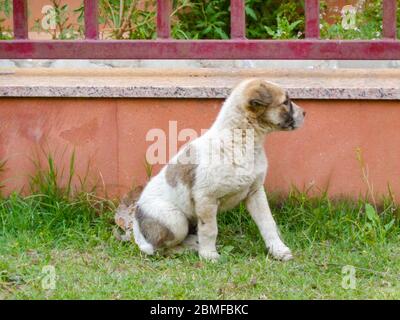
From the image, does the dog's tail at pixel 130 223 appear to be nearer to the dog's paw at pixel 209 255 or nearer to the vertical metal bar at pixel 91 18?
the dog's paw at pixel 209 255

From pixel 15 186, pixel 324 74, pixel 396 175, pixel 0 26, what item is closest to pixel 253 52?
pixel 324 74

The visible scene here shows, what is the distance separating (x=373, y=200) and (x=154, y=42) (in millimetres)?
1603

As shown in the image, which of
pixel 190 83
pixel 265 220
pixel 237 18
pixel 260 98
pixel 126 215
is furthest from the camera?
pixel 237 18

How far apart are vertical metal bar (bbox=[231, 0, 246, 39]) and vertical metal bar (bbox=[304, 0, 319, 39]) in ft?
1.24

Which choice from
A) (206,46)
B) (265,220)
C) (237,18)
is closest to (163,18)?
(206,46)

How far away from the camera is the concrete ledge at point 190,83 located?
5.68 metres

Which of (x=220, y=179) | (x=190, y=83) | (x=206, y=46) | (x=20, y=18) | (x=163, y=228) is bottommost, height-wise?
(x=163, y=228)

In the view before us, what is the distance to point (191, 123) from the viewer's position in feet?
19.1

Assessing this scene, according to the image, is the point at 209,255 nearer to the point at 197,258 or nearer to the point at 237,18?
the point at 197,258

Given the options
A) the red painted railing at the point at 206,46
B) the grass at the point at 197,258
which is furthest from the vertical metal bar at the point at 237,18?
the grass at the point at 197,258

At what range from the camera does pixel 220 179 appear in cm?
510

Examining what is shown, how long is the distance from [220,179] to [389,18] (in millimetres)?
1609

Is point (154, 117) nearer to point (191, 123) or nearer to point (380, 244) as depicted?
point (191, 123)
